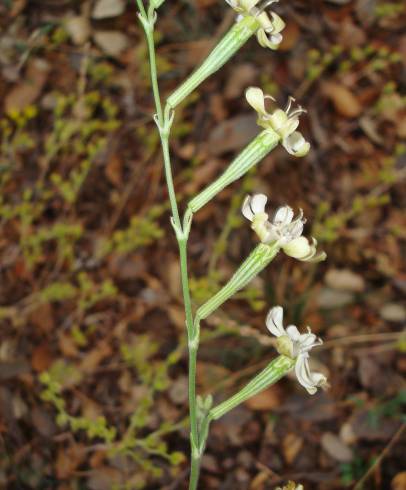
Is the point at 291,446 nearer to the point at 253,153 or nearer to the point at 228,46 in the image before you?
the point at 253,153

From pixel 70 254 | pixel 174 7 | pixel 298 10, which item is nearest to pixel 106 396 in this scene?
pixel 70 254

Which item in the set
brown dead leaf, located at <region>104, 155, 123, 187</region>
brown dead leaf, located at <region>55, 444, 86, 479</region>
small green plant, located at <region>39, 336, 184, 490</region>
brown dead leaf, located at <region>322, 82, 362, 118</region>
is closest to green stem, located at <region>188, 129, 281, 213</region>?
small green plant, located at <region>39, 336, 184, 490</region>

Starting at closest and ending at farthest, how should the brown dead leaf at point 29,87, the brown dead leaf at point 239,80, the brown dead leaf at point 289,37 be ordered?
the brown dead leaf at point 29,87, the brown dead leaf at point 239,80, the brown dead leaf at point 289,37

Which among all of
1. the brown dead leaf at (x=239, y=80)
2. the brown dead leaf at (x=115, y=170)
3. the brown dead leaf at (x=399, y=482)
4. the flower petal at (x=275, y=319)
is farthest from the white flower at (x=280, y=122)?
the brown dead leaf at (x=239, y=80)

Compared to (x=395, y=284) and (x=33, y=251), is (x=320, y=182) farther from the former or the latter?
(x=33, y=251)

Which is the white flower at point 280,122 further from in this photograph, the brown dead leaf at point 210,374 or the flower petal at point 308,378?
the brown dead leaf at point 210,374

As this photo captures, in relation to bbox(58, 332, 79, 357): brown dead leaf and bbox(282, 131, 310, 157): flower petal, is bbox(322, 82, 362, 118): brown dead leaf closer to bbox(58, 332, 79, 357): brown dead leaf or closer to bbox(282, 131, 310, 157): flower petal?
bbox(58, 332, 79, 357): brown dead leaf

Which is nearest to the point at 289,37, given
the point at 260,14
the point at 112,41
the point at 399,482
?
the point at 112,41
